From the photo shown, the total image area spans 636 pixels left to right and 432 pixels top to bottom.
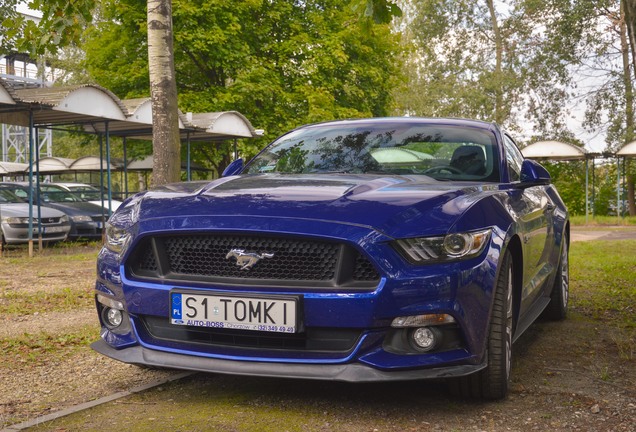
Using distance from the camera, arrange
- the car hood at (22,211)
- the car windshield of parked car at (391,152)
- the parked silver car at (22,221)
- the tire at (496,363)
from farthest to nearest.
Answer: the car hood at (22,211) < the parked silver car at (22,221) < the car windshield of parked car at (391,152) < the tire at (496,363)

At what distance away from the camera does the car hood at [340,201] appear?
11.6 ft

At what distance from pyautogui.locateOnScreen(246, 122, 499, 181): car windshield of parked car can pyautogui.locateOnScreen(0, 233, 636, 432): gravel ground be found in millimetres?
1232

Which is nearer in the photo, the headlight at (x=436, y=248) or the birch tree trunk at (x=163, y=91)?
the headlight at (x=436, y=248)

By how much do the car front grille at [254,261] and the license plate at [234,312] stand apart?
87 millimetres

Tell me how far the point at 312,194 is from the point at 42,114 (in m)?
12.3

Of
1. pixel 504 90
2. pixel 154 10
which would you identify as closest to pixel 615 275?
pixel 154 10

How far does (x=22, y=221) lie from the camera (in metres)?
15.5

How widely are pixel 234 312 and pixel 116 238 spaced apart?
2.81ft

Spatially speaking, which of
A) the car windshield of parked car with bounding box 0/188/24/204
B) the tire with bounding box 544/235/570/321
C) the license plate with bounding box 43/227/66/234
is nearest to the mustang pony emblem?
the tire with bounding box 544/235/570/321

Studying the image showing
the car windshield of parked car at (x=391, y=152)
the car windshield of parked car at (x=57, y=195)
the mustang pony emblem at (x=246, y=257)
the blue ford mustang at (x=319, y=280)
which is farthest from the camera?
the car windshield of parked car at (x=57, y=195)

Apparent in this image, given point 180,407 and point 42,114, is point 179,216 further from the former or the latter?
point 42,114

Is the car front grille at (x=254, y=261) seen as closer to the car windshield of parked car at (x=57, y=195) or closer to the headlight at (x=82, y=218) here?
the headlight at (x=82, y=218)

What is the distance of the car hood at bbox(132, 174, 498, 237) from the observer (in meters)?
3.54

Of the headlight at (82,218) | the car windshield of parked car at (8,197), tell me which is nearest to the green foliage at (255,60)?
the headlight at (82,218)
